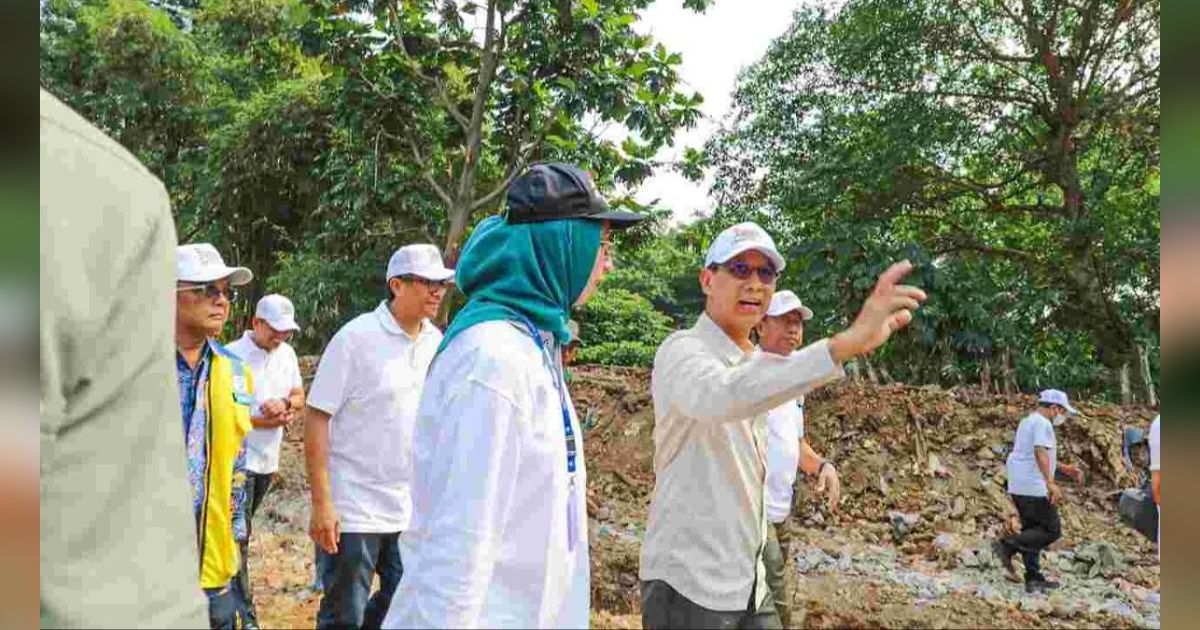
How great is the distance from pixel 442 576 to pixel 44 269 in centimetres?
105

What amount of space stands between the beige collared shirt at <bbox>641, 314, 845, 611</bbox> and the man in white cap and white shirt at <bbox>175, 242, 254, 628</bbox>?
56.4 inches

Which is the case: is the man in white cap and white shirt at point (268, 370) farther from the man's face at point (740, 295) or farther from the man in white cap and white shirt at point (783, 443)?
the man's face at point (740, 295)

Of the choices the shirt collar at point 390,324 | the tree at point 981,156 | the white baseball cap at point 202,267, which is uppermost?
the tree at point 981,156

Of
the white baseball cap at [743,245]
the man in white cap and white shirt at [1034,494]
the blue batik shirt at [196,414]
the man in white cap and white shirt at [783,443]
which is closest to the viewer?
the white baseball cap at [743,245]

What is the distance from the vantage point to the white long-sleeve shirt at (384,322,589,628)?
1.79m

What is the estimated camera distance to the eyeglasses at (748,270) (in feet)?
10.3

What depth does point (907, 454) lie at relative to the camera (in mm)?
12266

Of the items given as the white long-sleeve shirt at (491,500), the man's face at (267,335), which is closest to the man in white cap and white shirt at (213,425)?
the white long-sleeve shirt at (491,500)

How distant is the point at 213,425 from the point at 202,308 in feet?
1.68

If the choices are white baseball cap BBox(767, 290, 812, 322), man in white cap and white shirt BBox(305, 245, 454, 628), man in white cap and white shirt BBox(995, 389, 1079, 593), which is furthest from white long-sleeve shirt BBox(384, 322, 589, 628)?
man in white cap and white shirt BBox(995, 389, 1079, 593)

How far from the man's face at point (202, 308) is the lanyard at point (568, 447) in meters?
1.95

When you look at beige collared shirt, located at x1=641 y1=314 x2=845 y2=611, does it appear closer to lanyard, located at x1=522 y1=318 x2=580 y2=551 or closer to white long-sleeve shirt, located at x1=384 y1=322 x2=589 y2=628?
lanyard, located at x1=522 y1=318 x2=580 y2=551

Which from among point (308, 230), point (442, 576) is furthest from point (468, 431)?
point (308, 230)

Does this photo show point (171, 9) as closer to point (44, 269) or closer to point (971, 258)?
point (971, 258)
